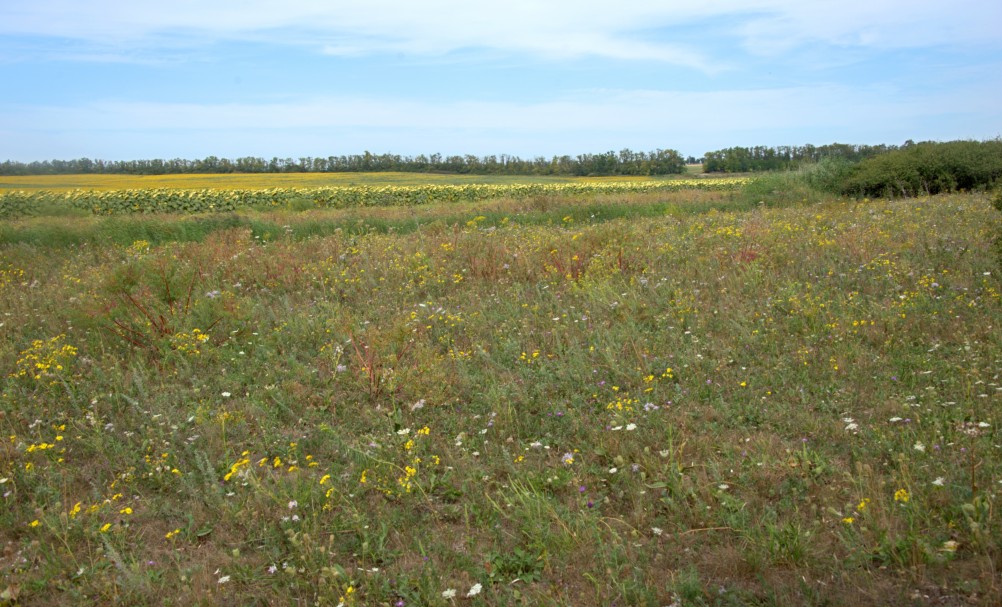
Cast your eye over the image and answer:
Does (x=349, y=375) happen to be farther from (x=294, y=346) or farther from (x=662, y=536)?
(x=662, y=536)

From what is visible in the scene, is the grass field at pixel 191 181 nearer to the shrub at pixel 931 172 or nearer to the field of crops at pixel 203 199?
the field of crops at pixel 203 199

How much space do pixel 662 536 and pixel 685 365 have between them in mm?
2379

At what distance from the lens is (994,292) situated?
20.6 feet

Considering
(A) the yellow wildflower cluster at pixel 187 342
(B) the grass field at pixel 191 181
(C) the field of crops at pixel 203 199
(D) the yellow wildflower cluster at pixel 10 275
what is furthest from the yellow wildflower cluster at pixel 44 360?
(B) the grass field at pixel 191 181

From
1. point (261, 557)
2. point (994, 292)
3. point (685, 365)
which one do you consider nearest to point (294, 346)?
point (261, 557)

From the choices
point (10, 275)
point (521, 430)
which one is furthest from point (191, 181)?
point (521, 430)

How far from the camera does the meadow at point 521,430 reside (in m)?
3.13

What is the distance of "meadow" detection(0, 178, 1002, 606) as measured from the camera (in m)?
3.13

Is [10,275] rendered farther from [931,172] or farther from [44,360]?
[931,172]

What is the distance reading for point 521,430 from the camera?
475cm

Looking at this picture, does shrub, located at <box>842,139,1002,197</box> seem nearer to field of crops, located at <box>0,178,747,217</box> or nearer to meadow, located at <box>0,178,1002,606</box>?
field of crops, located at <box>0,178,747,217</box>

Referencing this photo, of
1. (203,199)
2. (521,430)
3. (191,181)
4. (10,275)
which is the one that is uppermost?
(191,181)

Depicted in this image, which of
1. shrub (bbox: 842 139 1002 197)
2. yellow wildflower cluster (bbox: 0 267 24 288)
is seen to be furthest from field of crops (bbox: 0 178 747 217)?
yellow wildflower cluster (bbox: 0 267 24 288)

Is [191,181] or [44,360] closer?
[44,360]
